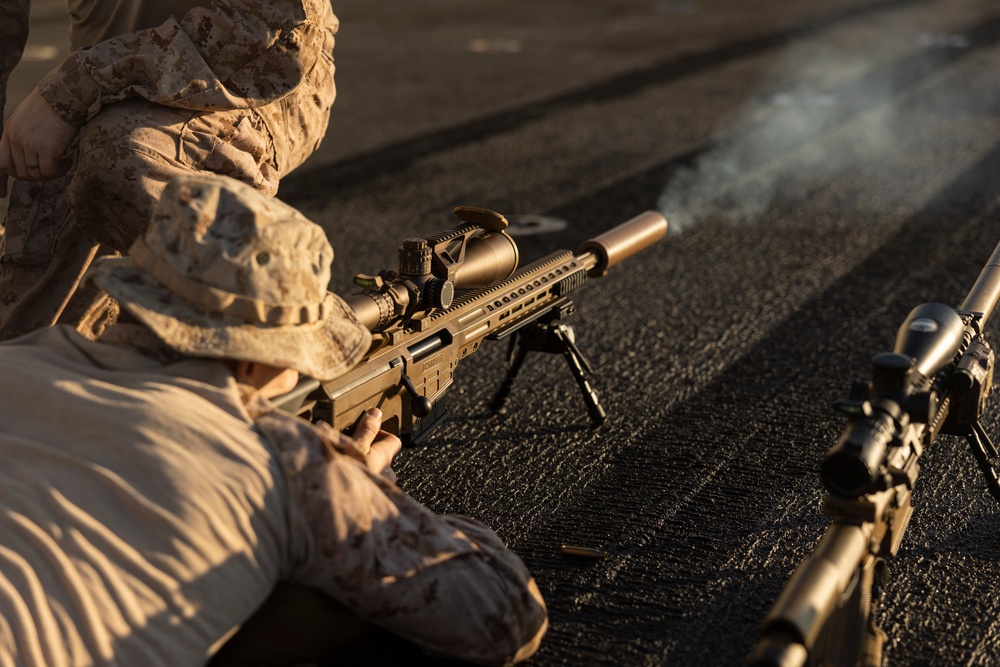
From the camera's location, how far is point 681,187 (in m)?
6.88

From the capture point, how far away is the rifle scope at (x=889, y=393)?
208cm

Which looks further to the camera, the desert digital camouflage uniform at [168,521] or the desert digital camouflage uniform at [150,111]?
the desert digital camouflage uniform at [150,111]

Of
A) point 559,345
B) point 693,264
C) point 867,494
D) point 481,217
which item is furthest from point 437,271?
point 693,264

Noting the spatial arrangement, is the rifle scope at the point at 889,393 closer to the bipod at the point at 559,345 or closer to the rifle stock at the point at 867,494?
the rifle stock at the point at 867,494

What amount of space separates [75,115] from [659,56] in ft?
27.9

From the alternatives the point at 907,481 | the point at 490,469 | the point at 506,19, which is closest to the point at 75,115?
the point at 490,469

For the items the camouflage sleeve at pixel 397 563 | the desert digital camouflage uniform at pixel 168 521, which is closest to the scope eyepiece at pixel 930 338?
the camouflage sleeve at pixel 397 563

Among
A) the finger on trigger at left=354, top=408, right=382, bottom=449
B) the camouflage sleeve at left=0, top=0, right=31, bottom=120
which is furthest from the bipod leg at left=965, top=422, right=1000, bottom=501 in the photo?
the camouflage sleeve at left=0, top=0, right=31, bottom=120

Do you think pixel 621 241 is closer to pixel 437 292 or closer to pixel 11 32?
pixel 437 292

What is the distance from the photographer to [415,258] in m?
2.97

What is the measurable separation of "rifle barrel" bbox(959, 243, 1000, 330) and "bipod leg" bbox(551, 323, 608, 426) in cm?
116

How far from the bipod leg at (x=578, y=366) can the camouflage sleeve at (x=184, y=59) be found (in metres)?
1.18

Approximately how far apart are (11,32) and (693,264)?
122 inches

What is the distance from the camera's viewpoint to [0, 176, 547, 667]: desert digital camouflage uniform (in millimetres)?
1963
